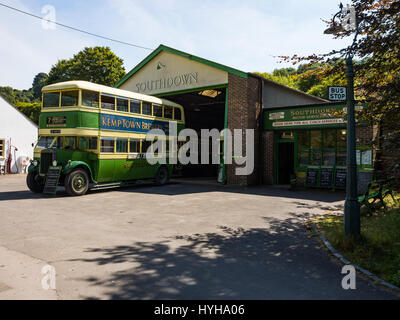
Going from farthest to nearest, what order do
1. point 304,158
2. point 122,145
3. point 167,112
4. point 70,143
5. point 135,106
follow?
point 167,112, point 304,158, point 135,106, point 122,145, point 70,143

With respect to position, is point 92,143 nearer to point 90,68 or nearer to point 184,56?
point 184,56

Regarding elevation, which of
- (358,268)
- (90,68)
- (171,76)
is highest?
(90,68)

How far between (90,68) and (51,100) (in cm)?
2960

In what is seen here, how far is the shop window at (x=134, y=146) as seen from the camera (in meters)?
15.1

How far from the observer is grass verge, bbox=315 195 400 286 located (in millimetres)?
4734

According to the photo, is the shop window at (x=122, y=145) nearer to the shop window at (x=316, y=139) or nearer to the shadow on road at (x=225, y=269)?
the shadow on road at (x=225, y=269)

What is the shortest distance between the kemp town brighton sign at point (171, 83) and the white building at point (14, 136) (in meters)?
13.1

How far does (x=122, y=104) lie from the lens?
47.8ft

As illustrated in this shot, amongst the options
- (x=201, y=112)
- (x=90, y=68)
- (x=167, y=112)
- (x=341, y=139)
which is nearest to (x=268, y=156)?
(x=341, y=139)

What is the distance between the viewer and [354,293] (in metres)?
3.95
